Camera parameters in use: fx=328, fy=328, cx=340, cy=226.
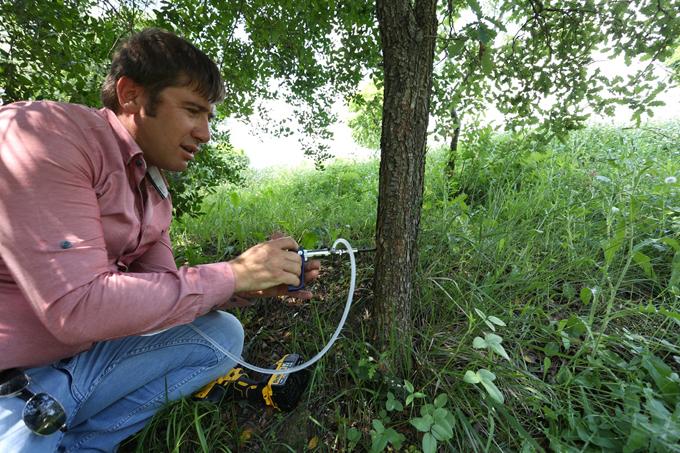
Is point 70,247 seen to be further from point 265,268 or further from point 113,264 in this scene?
point 265,268

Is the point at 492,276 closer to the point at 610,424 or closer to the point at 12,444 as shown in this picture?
the point at 610,424

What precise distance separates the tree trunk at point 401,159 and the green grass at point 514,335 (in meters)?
0.14

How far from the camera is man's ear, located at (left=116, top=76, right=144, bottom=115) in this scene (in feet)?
3.78

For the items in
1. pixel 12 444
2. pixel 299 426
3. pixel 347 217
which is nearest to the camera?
pixel 12 444

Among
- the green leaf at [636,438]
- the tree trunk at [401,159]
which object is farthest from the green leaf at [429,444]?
the green leaf at [636,438]

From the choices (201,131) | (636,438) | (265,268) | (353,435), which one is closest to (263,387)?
(353,435)

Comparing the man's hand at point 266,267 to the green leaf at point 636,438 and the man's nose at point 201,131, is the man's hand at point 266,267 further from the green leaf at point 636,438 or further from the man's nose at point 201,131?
the green leaf at point 636,438

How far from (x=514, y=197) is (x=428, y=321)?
4.07 ft

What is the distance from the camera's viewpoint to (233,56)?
2.17 metres

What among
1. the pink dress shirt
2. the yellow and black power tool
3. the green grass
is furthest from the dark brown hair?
the yellow and black power tool

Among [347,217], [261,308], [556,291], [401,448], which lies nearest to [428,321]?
[401,448]

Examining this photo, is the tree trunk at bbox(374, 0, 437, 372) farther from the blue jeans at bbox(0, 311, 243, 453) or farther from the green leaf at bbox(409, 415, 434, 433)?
the blue jeans at bbox(0, 311, 243, 453)

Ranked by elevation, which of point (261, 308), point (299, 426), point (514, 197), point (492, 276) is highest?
point (514, 197)

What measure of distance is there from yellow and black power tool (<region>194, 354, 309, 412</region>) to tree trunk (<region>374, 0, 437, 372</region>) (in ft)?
1.21
